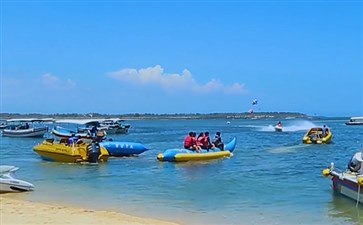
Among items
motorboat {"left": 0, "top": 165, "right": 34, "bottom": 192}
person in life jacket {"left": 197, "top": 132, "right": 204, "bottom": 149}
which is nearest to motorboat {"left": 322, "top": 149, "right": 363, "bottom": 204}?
motorboat {"left": 0, "top": 165, "right": 34, "bottom": 192}

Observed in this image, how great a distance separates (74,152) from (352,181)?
13363mm

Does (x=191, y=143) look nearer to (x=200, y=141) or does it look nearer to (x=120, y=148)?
(x=200, y=141)

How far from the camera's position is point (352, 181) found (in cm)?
1198

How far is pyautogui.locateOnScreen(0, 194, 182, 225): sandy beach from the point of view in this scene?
951 centimetres

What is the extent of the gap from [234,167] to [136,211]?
9.98 m

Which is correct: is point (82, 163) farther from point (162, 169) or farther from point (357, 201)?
point (357, 201)

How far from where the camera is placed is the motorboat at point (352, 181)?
11648mm

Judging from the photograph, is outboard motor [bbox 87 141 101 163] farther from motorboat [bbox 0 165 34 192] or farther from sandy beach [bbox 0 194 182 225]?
sandy beach [bbox 0 194 182 225]

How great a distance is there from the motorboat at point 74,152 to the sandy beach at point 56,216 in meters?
10.3

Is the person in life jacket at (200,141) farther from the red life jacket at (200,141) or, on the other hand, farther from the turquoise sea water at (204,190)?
the turquoise sea water at (204,190)

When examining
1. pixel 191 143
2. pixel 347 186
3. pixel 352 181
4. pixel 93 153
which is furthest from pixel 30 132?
pixel 352 181

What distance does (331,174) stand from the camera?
13.5 m

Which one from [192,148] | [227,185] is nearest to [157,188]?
[227,185]

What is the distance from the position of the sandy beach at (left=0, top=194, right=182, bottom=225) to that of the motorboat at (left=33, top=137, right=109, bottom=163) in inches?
407
